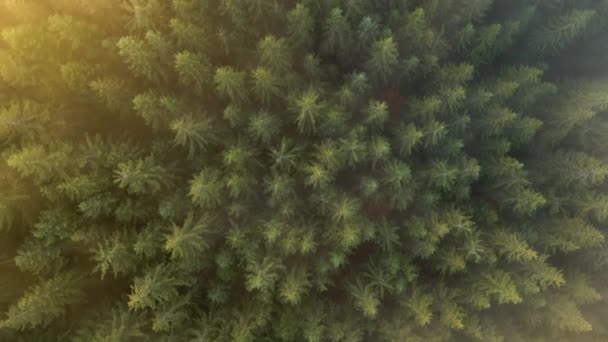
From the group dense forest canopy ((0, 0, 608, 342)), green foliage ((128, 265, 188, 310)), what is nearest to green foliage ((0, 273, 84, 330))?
dense forest canopy ((0, 0, 608, 342))

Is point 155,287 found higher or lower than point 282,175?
lower

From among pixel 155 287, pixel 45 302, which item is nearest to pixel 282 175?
pixel 155 287

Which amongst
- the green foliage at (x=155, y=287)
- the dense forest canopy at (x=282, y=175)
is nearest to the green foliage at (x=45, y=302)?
the dense forest canopy at (x=282, y=175)

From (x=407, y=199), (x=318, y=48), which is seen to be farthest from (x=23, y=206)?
(x=407, y=199)

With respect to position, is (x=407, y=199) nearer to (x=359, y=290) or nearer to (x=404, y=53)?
(x=359, y=290)

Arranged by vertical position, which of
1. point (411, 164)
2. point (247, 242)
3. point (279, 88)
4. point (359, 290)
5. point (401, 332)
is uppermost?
point (279, 88)

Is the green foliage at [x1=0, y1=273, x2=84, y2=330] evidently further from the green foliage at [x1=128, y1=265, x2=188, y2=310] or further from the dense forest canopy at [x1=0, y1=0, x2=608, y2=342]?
the green foliage at [x1=128, y1=265, x2=188, y2=310]

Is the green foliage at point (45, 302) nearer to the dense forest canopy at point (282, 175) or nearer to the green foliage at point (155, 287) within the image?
the dense forest canopy at point (282, 175)

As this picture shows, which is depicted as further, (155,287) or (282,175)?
(282,175)

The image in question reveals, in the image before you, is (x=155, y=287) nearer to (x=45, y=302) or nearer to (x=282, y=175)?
(x=45, y=302)
